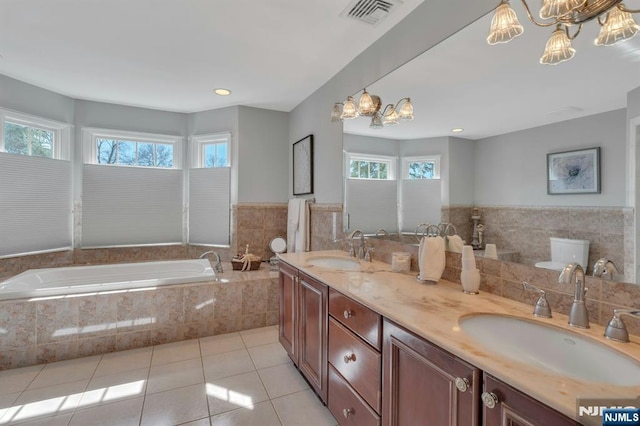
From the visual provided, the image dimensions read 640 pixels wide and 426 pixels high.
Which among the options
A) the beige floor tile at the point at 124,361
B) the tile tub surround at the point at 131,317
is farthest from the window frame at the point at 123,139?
the beige floor tile at the point at 124,361

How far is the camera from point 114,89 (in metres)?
3.12

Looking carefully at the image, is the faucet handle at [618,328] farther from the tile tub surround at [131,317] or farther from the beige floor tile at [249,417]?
the tile tub surround at [131,317]

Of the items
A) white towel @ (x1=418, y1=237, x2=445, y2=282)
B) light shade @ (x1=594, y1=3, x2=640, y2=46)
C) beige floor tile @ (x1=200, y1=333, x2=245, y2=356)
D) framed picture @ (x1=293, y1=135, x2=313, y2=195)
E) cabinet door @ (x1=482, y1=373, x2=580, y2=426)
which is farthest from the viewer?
framed picture @ (x1=293, y1=135, x2=313, y2=195)

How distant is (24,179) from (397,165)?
372 cm

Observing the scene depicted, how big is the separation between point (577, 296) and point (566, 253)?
20cm

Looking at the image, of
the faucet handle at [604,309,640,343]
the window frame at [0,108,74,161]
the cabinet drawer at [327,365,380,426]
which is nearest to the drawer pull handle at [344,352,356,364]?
the cabinet drawer at [327,365,380,426]

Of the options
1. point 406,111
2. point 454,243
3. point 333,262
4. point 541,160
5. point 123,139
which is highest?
point 123,139

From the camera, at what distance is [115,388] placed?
6.54ft

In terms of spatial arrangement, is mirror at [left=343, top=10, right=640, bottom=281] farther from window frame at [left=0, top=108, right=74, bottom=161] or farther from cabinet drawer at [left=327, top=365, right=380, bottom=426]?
window frame at [left=0, top=108, right=74, bottom=161]

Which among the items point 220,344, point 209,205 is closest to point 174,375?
point 220,344

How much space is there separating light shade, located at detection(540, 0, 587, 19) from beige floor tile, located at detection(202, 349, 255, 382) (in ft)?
8.77

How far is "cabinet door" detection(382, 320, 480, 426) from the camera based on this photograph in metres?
0.86

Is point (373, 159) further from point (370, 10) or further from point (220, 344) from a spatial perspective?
point (220, 344)

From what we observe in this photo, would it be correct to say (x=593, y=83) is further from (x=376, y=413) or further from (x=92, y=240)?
(x=92, y=240)
